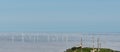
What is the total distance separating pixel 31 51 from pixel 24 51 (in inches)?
90.9

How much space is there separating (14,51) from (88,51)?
40944 mm

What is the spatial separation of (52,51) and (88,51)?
36.2 meters

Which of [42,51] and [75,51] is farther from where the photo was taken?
[42,51]

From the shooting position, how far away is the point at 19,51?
136 metres

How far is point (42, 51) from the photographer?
133 meters

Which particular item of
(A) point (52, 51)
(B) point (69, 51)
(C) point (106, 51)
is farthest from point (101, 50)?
(A) point (52, 51)

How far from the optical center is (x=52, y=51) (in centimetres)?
13300

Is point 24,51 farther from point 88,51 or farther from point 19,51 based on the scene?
point 88,51

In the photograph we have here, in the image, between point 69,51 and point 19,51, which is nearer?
point 69,51

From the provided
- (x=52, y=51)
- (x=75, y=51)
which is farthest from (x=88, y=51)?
(x=52, y=51)

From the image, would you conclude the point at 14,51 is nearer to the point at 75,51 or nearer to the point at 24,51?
the point at 24,51

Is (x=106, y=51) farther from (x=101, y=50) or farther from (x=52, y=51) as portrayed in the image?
(x=52, y=51)

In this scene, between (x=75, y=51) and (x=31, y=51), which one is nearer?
(x=75, y=51)

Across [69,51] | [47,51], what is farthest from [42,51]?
[69,51]
